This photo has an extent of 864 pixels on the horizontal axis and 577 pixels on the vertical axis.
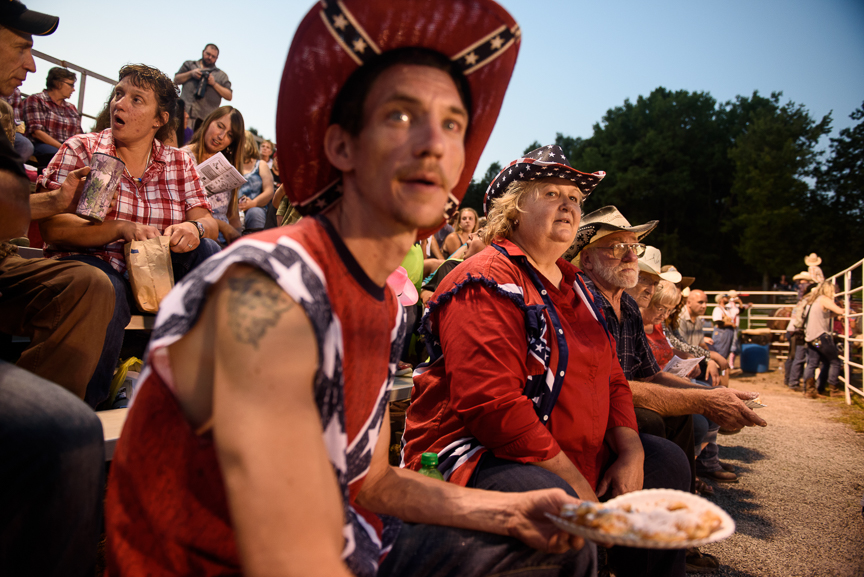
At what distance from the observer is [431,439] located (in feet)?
7.27

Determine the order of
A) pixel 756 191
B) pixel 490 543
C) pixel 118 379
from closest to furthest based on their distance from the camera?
pixel 490 543 < pixel 118 379 < pixel 756 191

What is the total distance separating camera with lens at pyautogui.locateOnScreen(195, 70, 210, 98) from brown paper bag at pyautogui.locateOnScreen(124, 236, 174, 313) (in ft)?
18.6

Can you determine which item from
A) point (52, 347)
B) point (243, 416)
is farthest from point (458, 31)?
point (52, 347)

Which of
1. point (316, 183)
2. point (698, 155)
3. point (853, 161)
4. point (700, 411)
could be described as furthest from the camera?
point (698, 155)

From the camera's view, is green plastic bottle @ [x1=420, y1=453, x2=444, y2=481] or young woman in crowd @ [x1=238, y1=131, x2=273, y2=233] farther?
young woman in crowd @ [x1=238, y1=131, x2=273, y2=233]

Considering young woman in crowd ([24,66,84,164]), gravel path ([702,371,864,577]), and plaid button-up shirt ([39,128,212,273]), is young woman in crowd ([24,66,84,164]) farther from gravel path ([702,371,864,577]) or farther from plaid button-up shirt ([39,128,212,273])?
gravel path ([702,371,864,577])

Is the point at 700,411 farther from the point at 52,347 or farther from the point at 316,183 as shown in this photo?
the point at 52,347

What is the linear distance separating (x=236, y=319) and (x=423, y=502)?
868 millimetres

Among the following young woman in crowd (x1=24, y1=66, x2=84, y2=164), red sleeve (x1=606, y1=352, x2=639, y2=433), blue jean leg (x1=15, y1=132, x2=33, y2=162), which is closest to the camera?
red sleeve (x1=606, y1=352, x2=639, y2=433)

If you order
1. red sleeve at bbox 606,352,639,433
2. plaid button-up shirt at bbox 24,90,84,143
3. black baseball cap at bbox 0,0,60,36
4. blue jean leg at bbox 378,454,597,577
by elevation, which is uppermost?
plaid button-up shirt at bbox 24,90,84,143

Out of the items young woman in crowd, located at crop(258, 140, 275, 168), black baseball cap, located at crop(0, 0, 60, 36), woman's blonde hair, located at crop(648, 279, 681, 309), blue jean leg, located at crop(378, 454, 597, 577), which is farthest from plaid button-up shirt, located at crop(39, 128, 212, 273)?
young woman in crowd, located at crop(258, 140, 275, 168)

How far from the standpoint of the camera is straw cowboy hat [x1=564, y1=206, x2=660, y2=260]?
12.4 feet

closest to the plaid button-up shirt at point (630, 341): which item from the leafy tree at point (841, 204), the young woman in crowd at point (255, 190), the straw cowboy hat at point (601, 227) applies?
the straw cowboy hat at point (601, 227)

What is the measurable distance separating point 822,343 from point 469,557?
11490 millimetres
